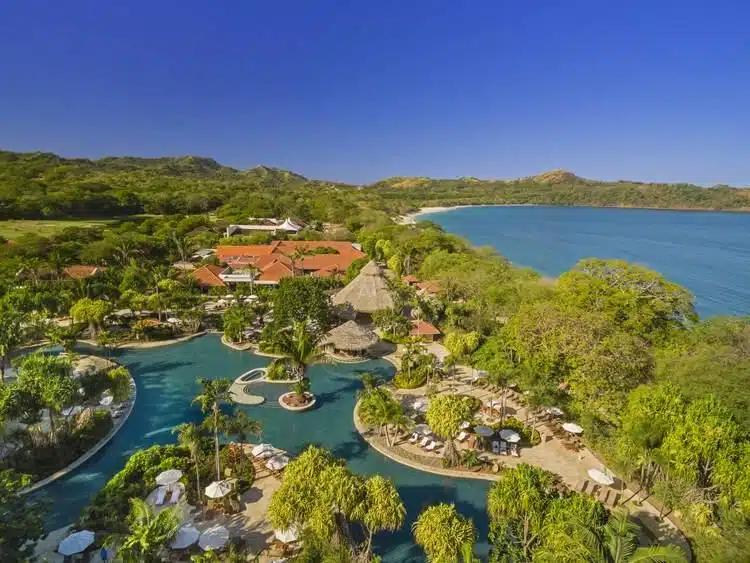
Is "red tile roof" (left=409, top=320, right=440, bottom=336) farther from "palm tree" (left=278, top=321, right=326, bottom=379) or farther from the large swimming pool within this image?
"palm tree" (left=278, top=321, right=326, bottom=379)

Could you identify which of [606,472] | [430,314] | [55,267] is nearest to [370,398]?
[606,472]

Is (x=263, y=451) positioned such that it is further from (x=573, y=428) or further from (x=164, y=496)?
(x=573, y=428)

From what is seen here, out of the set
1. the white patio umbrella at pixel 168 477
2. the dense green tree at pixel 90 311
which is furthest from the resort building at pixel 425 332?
the dense green tree at pixel 90 311

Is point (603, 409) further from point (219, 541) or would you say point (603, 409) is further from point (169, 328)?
point (169, 328)

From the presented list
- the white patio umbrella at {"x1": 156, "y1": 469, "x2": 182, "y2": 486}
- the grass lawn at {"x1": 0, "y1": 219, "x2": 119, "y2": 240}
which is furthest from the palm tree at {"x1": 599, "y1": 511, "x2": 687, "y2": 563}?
the grass lawn at {"x1": 0, "y1": 219, "x2": 119, "y2": 240}

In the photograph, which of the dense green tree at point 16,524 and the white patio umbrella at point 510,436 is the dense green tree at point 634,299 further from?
the dense green tree at point 16,524

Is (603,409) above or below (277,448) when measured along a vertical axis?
above
